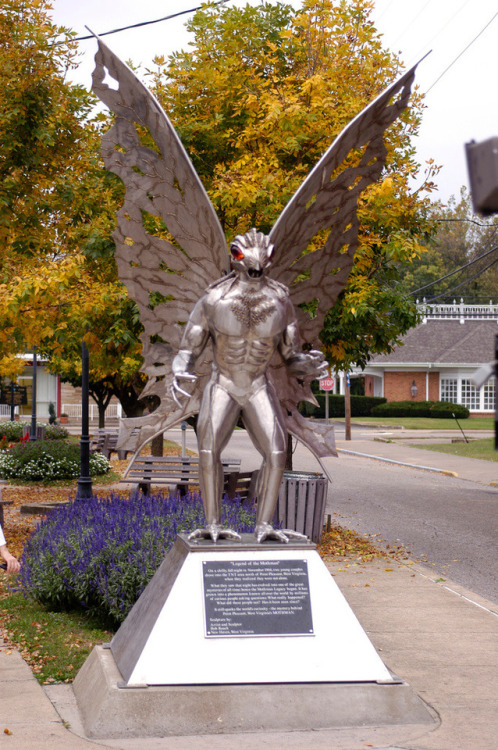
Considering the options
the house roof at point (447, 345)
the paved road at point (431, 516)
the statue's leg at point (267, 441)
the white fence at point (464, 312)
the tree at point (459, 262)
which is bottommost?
the paved road at point (431, 516)

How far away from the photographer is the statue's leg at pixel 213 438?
19.1 feet

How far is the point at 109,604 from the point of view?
6.92 m

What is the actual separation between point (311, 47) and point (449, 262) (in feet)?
186

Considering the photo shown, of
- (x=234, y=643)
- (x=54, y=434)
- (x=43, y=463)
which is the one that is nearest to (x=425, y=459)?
(x=43, y=463)

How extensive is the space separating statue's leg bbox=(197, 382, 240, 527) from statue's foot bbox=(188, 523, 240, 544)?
6 cm

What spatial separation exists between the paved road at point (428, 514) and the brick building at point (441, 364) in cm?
2976

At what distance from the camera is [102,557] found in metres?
7.17

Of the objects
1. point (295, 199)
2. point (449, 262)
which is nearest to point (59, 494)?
point (295, 199)

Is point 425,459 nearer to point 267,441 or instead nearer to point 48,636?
point 48,636

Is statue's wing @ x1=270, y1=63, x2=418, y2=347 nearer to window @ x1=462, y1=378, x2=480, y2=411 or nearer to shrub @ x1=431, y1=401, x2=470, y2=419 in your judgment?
shrub @ x1=431, y1=401, x2=470, y2=419

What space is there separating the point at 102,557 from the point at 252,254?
2.97 meters

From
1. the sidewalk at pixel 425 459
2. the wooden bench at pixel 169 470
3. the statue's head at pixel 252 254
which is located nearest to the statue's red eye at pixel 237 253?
the statue's head at pixel 252 254

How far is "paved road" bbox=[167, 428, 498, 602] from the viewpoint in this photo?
10.8 metres

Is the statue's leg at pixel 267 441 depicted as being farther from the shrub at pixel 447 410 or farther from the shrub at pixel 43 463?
the shrub at pixel 447 410
